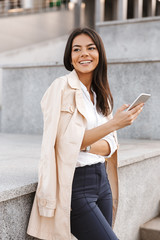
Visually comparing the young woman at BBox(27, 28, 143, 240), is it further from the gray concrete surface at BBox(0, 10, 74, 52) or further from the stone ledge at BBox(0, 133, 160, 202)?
the gray concrete surface at BBox(0, 10, 74, 52)

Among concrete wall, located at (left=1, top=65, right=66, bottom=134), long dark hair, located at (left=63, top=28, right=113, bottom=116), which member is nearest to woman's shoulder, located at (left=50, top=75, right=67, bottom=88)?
long dark hair, located at (left=63, top=28, right=113, bottom=116)

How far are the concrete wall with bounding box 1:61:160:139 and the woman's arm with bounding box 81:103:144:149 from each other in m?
5.11

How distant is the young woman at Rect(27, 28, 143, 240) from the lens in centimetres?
258

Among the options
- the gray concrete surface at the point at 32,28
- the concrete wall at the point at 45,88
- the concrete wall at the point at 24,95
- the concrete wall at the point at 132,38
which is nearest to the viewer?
the concrete wall at the point at 45,88

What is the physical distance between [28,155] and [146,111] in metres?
3.38

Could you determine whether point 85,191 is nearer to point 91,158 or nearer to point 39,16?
point 91,158

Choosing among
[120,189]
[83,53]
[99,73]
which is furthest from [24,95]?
[83,53]

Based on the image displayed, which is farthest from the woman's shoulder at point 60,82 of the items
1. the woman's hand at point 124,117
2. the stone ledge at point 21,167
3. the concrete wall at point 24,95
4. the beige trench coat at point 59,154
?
the concrete wall at point 24,95

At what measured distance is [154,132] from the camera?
7.59 m

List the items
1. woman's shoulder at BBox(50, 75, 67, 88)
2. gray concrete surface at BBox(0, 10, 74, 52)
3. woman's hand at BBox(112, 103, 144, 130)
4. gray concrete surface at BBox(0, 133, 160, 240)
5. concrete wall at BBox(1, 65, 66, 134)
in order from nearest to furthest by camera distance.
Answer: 1. woman's hand at BBox(112, 103, 144, 130)
2. woman's shoulder at BBox(50, 75, 67, 88)
3. gray concrete surface at BBox(0, 133, 160, 240)
4. concrete wall at BBox(1, 65, 66, 134)
5. gray concrete surface at BBox(0, 10, 74, 52)

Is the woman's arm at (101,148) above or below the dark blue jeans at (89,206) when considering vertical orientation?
above

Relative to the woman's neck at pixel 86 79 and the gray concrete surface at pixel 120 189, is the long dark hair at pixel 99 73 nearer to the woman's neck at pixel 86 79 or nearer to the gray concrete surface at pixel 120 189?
the woman's neck at pixel 86 79

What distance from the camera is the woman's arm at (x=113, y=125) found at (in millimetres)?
2557

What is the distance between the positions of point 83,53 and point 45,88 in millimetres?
5938
